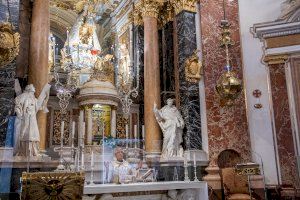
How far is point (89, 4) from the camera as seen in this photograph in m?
10.1

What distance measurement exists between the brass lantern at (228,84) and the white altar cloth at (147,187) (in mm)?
2014

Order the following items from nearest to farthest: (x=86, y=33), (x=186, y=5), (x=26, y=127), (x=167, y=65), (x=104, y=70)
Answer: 1. (x=26, y=127)
2. (x=186, y=5)
3. (x=167, y=65)
4. (x=104, y=70)
5. (x=86, y=33)

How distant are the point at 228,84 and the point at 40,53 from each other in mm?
3885

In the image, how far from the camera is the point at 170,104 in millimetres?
Answer: 7969

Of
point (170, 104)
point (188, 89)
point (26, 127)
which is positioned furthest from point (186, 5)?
point (26, 127)

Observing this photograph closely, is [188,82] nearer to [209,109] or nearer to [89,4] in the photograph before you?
[209,109]

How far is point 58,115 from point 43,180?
17.3ft

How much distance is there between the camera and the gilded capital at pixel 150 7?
898 centimetres

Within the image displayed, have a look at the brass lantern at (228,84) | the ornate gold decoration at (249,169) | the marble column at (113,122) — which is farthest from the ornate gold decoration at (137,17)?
the ornate gold decoration at (249,169)

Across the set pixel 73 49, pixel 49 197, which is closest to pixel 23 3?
pixel 73 49

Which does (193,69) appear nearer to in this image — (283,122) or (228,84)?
(228,84)

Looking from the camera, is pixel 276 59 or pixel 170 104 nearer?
pixel 276 59

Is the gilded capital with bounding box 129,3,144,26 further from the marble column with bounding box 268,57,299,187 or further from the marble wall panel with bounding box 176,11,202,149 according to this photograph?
the marble column with bounding box 268,57,299,187

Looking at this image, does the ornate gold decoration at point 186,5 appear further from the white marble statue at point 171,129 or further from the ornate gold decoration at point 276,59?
the white marble statue at point 171,129
